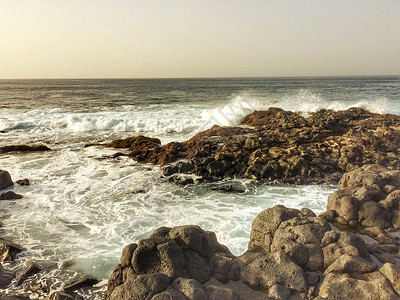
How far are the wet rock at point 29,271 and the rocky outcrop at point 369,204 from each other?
23.4ft

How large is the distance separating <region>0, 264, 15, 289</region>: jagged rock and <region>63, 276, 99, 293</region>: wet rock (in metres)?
1.21

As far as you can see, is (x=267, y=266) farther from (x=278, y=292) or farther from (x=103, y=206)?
(x=103, y=206)

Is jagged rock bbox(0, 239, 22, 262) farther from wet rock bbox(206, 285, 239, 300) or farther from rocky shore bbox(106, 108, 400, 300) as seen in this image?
wet rock bbox(206, 285, 239, 300)

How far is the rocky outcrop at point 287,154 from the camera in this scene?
11.9 metres

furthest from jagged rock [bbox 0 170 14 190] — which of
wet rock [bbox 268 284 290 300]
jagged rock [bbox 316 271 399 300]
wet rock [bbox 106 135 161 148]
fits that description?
jagged rock [bbox 316 271 399 300]

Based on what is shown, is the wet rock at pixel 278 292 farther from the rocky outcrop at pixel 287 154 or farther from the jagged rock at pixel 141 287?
the rocky outcrop at pixel 287 154

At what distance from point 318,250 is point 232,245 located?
2.31m

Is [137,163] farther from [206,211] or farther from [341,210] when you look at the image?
[341,210]

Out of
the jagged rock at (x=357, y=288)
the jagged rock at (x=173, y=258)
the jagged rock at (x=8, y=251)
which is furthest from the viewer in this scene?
the jagged rock at (x=8, y=251)

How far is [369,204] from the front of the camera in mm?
7406

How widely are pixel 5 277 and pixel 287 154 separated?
1096cm

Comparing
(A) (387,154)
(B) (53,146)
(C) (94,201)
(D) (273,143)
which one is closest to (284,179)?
(D) (273,143)

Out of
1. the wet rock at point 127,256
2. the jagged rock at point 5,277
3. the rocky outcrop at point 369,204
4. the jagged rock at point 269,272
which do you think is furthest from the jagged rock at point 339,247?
the jagged rock at point 5,277

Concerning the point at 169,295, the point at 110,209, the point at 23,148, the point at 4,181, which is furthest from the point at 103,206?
the point at 23,148
